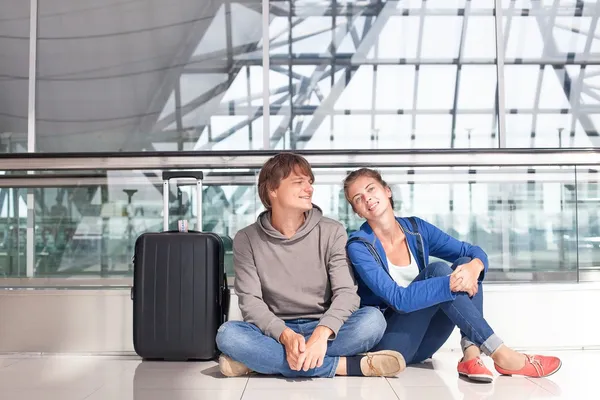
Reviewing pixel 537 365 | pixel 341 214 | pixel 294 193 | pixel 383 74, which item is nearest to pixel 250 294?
pixel 294 193

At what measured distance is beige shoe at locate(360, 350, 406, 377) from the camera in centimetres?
260

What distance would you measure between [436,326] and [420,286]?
32cm

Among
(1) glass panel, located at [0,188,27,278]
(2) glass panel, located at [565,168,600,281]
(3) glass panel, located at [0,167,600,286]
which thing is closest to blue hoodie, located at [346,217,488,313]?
(3) glass panel, located at [0,167,600,286]

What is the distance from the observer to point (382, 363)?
2617 millimetres

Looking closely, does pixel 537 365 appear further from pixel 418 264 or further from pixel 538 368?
pixel 418 264

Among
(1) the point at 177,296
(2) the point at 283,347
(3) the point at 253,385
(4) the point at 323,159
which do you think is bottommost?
(3) the point at 253,385

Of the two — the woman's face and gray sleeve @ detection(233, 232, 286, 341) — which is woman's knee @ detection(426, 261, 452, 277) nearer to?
the woman's face

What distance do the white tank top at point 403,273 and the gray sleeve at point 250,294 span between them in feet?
1.77

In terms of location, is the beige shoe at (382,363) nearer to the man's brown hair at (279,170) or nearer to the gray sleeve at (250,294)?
the gray sleeve at (250,294)

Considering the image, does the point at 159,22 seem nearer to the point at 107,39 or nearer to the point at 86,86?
the point at 107,39

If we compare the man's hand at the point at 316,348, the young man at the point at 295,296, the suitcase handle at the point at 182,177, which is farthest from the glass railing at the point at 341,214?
the man's hand at the point at 316,348

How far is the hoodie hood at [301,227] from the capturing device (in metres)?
2.79

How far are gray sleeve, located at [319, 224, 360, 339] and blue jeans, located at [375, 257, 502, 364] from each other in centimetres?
20

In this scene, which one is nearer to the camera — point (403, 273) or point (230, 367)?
point (230, 367)
